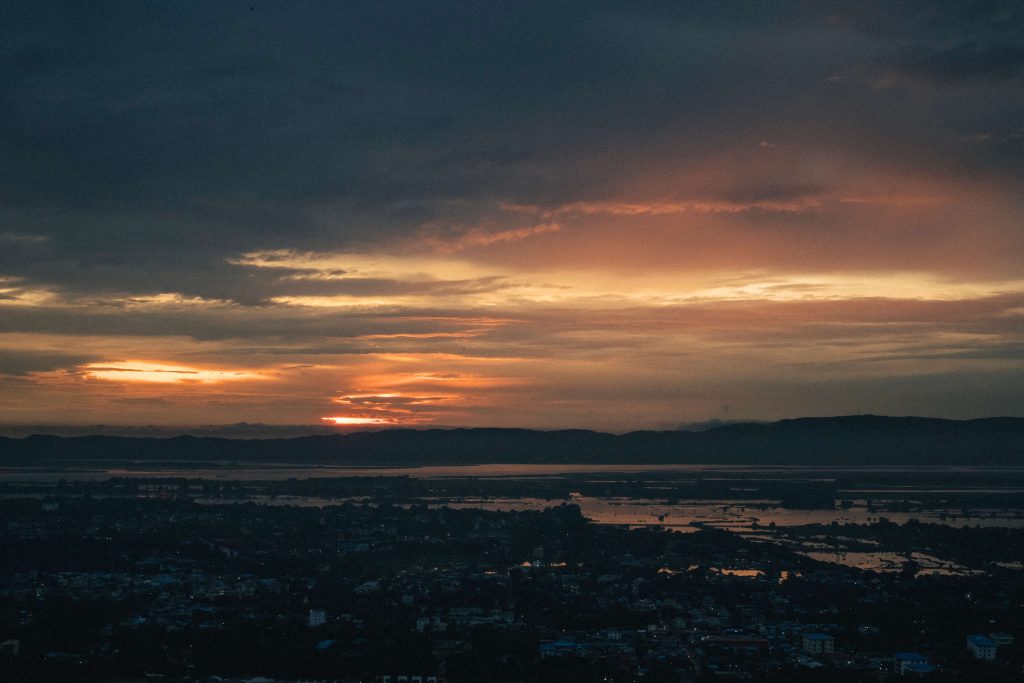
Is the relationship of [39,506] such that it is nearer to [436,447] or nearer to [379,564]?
[379,564]

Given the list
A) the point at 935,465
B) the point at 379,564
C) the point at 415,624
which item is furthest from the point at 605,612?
the point at 935,465

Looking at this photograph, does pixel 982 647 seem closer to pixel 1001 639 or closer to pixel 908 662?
pixel 1001 639

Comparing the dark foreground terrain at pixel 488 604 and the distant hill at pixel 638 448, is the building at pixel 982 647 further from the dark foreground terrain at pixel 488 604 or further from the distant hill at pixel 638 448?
the distant hill at pixel 638 448

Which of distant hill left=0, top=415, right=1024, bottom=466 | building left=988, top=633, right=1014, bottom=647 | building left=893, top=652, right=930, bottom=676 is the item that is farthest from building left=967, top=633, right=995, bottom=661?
distant hill left=0, top=415, right=1024, bottom=466

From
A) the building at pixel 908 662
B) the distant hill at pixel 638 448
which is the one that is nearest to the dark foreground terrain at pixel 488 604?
the building at pixel 908 662

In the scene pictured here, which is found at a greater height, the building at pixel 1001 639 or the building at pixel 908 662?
the building at pixel 1001 639

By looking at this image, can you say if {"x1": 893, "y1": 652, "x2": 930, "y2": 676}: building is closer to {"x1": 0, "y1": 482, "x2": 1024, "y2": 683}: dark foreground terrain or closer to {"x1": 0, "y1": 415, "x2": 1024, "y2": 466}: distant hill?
{"x1": 0, "y1": 482, "x2": 1024, "y2": 683}: dark foreground terrain
